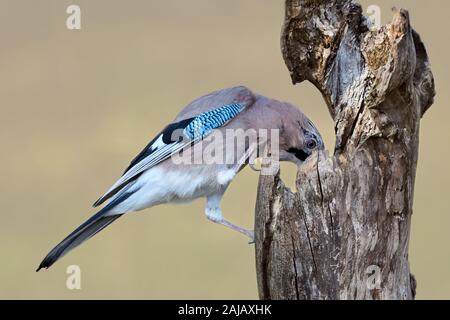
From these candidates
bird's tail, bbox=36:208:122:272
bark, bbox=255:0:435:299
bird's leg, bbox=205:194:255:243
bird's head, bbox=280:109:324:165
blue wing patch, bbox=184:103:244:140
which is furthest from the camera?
bird's leg, bbox=205:194:255:243

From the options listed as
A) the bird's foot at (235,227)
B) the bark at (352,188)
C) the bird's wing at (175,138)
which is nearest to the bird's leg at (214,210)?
the bird's foot at (235,227)

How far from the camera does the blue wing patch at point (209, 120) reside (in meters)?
5.79

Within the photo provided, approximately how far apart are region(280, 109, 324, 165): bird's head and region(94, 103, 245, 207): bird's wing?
1.18 ft

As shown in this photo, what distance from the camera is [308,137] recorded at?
19.5ft

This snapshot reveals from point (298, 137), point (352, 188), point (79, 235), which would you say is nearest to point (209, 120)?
point (298, 137)

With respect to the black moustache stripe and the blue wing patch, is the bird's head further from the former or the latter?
the blue wing patch

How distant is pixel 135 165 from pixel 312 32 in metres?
1.67

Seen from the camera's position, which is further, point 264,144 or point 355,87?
point 264,144

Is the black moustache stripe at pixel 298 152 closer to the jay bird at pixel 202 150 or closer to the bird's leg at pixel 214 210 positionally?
the jay bird at pixel 202 150

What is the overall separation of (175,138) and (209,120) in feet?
0.88

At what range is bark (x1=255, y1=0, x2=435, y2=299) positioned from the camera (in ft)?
15.4

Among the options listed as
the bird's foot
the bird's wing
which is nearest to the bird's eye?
the bird's wing
